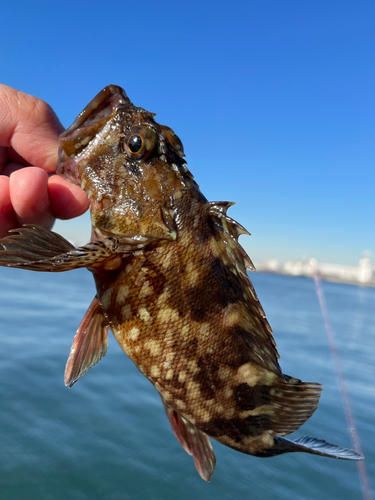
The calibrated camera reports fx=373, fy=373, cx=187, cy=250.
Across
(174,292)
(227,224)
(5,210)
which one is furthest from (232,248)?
(5,210)

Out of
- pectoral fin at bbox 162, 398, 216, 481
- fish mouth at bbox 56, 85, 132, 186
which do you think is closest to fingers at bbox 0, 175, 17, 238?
fish mouth at bbox 56, 85, 132, 186

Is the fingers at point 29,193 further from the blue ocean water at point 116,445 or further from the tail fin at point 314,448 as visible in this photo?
the blue ocean water at point 116,445

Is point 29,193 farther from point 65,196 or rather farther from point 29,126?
point 29,126

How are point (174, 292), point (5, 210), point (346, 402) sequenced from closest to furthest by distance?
point (174, 292) → point (5, 210) → point (346, 402)

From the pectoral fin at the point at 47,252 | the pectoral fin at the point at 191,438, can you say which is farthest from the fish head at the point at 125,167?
the pectoral fin at the point at 191,438

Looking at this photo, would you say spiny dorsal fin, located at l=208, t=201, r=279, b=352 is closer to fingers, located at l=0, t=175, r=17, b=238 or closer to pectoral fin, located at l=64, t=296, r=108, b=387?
pectoral fin, located at l=64, t=296, r=108, b=387

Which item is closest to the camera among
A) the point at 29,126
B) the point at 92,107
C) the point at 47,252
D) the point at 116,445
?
the point at 47,252

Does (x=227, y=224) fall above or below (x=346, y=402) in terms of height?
above
